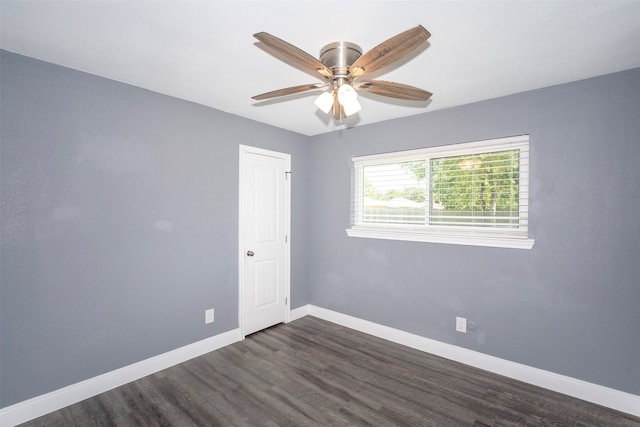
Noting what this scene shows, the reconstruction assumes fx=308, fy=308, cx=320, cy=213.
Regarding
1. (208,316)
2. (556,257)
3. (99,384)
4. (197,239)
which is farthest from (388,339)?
(99,384)

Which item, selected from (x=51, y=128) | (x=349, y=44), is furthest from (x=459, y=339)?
(x=51, y=128)

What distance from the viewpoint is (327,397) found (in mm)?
2406

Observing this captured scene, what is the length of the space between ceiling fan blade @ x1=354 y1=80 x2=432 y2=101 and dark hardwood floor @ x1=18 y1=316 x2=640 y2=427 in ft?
7.17

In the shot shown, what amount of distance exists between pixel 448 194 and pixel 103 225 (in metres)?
3.11

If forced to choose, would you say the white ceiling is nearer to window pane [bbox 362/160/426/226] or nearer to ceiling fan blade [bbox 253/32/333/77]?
ceiling fan blade [bbox 253/32/333/77]

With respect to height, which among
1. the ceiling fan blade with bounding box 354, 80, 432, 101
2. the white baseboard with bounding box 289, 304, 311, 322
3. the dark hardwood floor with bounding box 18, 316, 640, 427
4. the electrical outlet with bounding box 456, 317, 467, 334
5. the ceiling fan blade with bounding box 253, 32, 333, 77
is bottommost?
the dark hardwood floor with bounding box 18, 316, 640, 427

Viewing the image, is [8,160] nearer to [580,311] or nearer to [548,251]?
[548,251]

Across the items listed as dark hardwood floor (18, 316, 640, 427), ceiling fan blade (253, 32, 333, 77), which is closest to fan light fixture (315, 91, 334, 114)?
ceiling fan blade (253, 32, 333, 77)

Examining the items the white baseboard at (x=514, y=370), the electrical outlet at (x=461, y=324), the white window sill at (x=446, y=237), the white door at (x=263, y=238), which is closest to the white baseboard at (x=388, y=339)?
the white baseboard at (x=514, y=370)

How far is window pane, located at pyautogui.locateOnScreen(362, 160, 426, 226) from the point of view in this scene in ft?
11.0

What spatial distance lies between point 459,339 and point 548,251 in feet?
3.71

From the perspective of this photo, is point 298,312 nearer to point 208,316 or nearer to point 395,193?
point 208,316

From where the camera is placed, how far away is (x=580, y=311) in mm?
2404

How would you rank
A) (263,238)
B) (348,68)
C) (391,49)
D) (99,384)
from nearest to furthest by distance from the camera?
(391,49) → (348,68) → (99,384) → (263,238)
